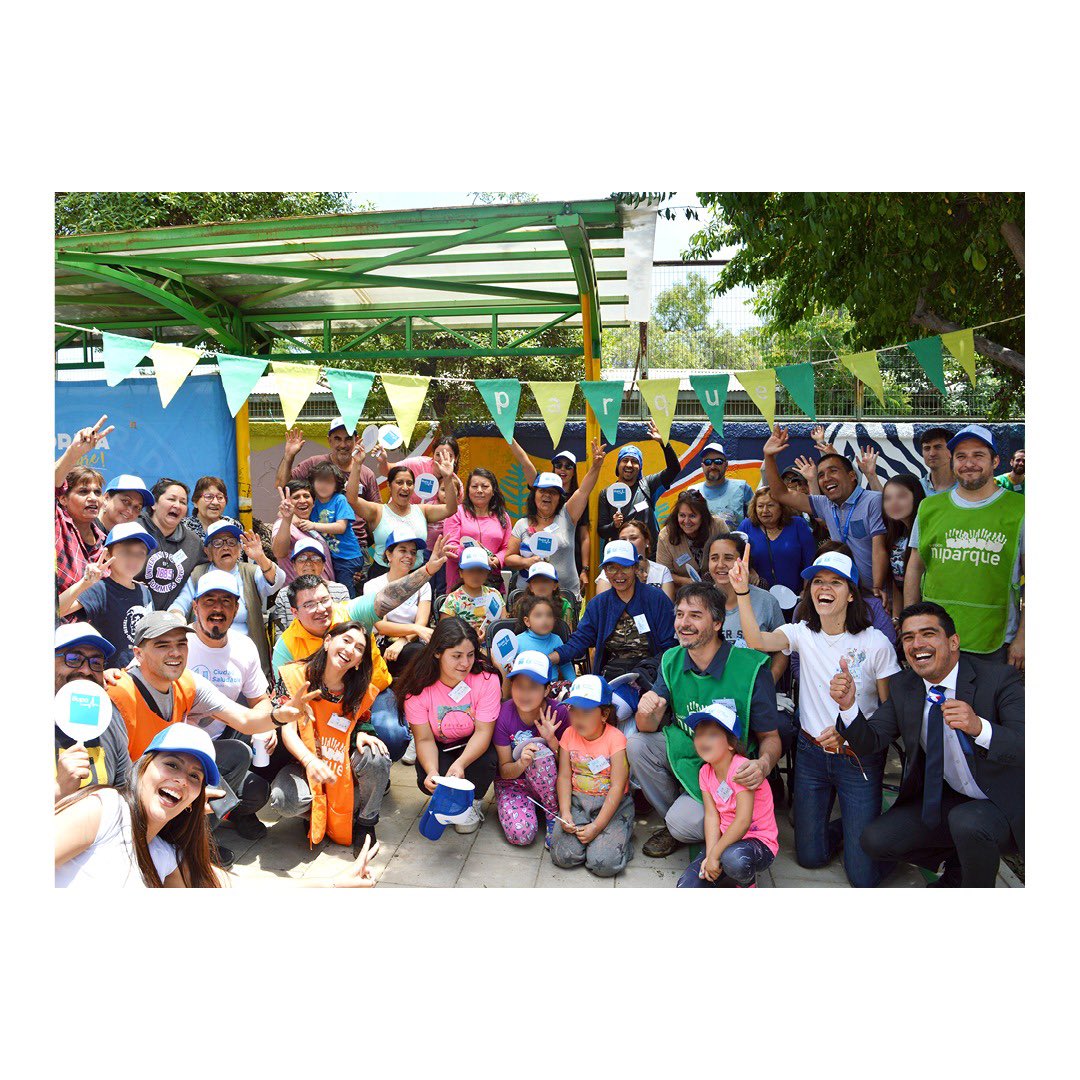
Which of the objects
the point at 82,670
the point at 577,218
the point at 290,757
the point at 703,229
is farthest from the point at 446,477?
the point at 703,229

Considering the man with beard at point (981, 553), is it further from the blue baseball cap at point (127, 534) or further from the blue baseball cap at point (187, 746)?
the blue baseball cap at point (127, 534)

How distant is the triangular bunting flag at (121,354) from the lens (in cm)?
476

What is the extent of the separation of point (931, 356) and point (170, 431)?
5832mm

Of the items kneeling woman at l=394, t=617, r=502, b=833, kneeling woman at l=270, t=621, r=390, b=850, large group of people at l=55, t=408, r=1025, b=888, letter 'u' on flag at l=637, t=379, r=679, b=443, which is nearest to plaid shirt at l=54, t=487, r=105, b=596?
large group of people at l=55, t=408, r=1025, b=888

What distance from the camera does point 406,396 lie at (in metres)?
5.16

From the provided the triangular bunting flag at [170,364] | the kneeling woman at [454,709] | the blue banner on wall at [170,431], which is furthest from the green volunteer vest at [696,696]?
the blue banner on wall at [170,431]

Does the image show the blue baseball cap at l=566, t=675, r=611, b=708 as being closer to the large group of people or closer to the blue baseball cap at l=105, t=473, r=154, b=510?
the large group of people

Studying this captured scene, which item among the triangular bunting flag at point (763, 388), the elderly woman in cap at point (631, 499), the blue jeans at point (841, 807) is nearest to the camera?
the blue jeans at point (841, 807)

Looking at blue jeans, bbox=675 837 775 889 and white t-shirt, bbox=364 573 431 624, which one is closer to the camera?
blue jeans, bbox=675 837 775 889

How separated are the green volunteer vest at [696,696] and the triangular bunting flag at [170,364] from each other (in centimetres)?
313

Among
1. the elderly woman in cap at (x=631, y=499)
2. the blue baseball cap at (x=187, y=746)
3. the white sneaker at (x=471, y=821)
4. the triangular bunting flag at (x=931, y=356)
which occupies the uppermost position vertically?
the triangular bunting flag at (x=931, y=356)

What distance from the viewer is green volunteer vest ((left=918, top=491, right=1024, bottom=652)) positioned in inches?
170

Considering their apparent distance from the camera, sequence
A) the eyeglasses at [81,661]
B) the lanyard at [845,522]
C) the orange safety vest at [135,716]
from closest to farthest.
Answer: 1. the eyeglasses at [81,661]
2. the orange safety vest at [135,716]
3. the lanyard at [845,522]

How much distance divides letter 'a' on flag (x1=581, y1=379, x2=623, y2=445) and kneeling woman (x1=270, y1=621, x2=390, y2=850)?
2.06m
